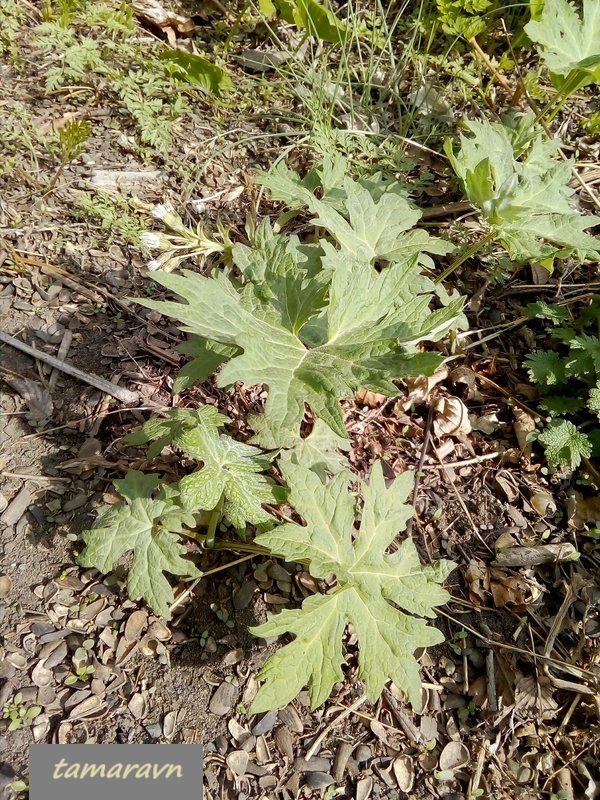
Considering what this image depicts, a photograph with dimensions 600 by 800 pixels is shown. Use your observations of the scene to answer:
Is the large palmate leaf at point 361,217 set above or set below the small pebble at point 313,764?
above

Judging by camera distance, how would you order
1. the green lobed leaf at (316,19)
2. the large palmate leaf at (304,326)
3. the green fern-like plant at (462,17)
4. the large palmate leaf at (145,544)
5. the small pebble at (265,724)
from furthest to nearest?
the green fern-like plant at (462,17)
the green lobed leaf at (316,19)
the small pebble at (265,724)
the large palmate leaf at (145,544)
the large palmate leaf at (304,326)

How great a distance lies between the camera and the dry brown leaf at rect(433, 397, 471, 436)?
2.43 meters

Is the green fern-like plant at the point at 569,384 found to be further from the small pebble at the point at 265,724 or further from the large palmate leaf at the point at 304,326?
the small pebble at the point at 265,724

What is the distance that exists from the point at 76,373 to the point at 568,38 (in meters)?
2.56

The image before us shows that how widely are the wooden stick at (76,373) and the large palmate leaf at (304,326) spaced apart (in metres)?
0.71

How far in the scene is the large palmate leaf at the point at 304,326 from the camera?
1.48 meters

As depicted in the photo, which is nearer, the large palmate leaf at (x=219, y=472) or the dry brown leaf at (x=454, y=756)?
the large palmate leaf at (x=219, y=472)

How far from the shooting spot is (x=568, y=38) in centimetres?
268

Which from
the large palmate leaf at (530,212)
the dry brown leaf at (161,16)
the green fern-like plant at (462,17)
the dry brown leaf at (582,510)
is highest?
the green fern-like plant at (462,17)

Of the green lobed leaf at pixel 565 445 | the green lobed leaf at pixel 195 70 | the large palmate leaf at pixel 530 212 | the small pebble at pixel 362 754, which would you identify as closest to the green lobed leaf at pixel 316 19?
the green lobed leaf at pixel 195 70

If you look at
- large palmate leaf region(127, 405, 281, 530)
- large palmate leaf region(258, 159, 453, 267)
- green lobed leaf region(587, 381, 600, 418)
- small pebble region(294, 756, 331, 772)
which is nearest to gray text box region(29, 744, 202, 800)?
small pebble region(294, 756, 331, 772)

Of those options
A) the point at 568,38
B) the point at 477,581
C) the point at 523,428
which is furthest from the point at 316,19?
the point at 477,581

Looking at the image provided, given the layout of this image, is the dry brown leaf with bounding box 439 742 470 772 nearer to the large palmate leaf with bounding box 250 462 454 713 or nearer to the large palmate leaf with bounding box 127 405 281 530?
the large palmate leaf with bounding box 250 462 454 713

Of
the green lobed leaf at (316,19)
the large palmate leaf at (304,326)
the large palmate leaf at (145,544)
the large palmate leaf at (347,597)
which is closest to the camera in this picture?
the large palmate leaf at (304,326)
